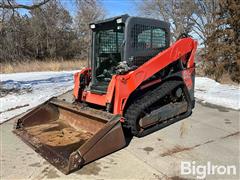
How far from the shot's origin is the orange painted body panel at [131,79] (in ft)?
15.2

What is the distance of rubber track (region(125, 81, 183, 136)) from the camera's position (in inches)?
183

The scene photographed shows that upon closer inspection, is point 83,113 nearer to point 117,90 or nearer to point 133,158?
point 117,90

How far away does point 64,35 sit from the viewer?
28.4 m

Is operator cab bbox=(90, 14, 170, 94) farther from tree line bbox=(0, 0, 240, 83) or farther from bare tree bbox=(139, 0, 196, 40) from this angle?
bare tree bbox=(139, 0, 196, 40)

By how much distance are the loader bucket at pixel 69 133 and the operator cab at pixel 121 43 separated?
69 cm

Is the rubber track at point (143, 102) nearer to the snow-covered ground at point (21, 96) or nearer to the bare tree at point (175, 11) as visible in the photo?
the snow-covered ground at point (21, 96)

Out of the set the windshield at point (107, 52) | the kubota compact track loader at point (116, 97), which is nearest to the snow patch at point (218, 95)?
the kubota compact track loader at point (116, 97)

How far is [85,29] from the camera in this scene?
29297mm

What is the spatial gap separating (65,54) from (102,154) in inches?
994

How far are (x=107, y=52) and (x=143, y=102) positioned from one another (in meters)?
1.46

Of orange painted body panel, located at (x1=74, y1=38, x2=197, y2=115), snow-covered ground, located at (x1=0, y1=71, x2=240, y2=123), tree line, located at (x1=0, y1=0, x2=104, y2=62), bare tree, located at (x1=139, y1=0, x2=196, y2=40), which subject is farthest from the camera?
bare tree, located at (x1=139, y1=0, x2=196, y2=40)

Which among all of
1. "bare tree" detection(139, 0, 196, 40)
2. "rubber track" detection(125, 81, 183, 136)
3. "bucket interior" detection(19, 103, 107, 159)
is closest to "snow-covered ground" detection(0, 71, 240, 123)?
"bucket interior" detection(19, 103, 107, 159)

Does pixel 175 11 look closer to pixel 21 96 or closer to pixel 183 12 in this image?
pixel 183 12

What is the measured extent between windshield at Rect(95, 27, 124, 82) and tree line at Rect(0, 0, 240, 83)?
529cm
